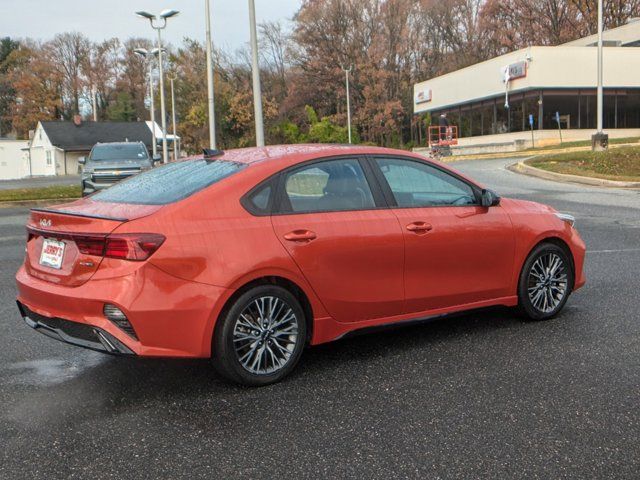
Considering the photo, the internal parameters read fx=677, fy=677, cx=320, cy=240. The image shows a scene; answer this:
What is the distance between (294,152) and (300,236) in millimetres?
725

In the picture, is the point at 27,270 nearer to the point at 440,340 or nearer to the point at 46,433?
the point at 46,433

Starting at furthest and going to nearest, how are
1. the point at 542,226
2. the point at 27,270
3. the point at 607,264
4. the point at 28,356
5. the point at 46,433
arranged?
the point at 607,264 → the point at 542,226 → the point at 28,356 → the point at 27,270 → the point at 46,433

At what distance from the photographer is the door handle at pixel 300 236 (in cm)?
436

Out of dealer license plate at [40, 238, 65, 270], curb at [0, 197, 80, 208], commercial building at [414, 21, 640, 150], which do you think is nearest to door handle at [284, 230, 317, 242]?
Result: dealer license plate at [40, 238, 65, 270]

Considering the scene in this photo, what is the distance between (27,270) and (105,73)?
85436 millimetres

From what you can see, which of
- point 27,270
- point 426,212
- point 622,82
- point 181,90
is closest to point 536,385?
point 426,212

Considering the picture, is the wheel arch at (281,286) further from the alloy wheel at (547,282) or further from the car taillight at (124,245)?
the alloy wheel at (547,282)

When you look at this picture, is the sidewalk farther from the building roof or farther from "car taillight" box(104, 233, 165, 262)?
the building roof

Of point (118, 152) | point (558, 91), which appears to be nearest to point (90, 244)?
point (118, 152)

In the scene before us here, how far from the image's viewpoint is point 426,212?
503cm

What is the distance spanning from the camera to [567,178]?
21422 mm

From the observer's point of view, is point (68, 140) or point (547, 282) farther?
point (68, 140)

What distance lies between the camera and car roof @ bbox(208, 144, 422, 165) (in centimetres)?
470

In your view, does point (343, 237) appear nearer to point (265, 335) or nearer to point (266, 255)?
point (266, 255)
